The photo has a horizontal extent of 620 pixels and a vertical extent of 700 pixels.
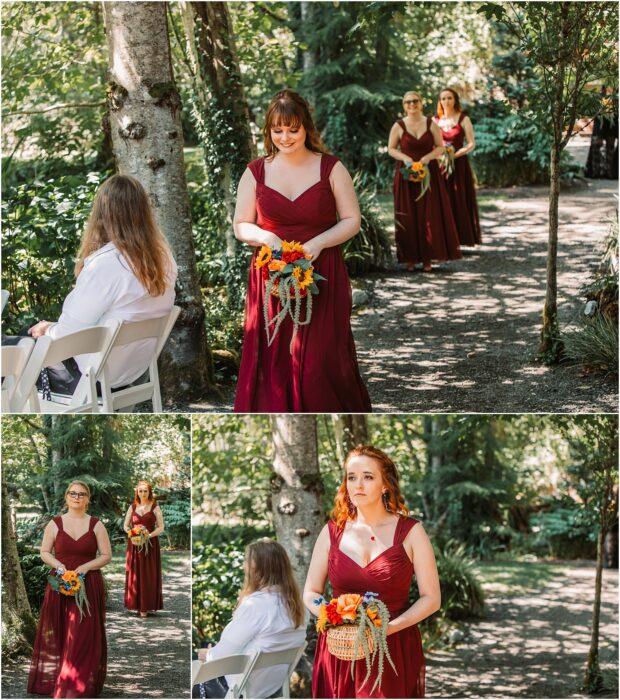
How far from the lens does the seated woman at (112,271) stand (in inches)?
188

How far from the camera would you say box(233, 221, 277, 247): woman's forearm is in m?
5.10

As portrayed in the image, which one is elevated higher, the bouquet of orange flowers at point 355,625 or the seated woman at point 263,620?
the bouquet of orange flowers at point 355,625

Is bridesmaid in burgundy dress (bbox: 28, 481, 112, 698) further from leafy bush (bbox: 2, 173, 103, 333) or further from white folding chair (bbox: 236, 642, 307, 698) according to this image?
leafy bush (bbox: 2, 173, 103, 333)

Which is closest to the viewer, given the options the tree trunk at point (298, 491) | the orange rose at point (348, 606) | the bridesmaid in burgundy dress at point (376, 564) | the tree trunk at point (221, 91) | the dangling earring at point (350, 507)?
Result: the orange rose at point (348, 606)

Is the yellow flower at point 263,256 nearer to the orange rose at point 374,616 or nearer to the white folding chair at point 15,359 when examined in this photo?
the white folding chair at point 15,359

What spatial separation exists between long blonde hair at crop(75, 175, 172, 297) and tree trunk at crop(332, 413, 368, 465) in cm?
189

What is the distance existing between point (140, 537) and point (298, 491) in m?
1.22

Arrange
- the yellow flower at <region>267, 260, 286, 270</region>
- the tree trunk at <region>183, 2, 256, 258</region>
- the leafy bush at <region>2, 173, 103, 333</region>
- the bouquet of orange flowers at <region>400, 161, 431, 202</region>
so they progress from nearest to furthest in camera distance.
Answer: the yellow flower at <region>267, 260, 286, 270</region>, the leafy bush at <region>2, 173, 103, 333</region>, the tree trunk at <region>183, 2, 256, 258</region>, the bouquet of orange flowers at <region>400, 161, 431, 202</region>

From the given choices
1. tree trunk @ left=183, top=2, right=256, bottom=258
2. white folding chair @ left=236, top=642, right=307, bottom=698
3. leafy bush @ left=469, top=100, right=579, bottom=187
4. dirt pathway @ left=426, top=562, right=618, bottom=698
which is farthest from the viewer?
leafy bush @ left=469, top=100, right=579, bottom=187

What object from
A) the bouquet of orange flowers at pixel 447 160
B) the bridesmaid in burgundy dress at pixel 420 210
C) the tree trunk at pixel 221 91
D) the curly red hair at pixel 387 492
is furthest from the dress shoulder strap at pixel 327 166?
the bouquet of orange flowers at pixel 447 160

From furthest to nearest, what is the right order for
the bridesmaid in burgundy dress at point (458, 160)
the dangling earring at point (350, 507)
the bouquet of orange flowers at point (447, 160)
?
the bridesmaid in burgundy dress at point (458, 160), the bouquet of orange flowers at point (447, 160), the dangling earring at point (350, 507)

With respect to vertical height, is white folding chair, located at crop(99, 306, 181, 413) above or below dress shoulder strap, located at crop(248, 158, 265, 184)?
below

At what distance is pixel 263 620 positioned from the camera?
16.3ft

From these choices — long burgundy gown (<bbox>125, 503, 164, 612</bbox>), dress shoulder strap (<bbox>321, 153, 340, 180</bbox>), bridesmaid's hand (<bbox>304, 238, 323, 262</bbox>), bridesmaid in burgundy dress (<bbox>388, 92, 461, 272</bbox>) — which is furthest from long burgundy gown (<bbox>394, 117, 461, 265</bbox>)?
long burgundy gown (<bbox>125, 503, 164, 612</bbox>)
